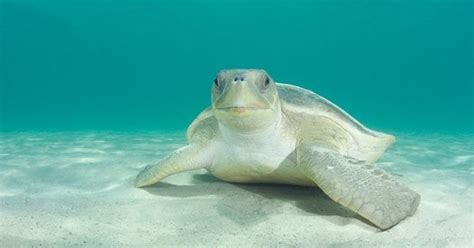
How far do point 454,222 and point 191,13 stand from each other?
278 feet

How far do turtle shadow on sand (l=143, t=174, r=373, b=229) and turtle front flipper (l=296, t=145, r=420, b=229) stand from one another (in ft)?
0.51

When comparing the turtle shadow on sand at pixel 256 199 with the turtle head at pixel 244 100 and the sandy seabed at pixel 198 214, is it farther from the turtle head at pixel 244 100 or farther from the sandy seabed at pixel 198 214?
the turtle head at pixel 244 100

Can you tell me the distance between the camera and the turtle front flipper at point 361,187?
238 cm

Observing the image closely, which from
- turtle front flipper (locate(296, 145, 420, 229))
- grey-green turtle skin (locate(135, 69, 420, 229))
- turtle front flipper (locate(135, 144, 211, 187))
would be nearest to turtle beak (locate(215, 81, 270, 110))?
grey-green turtle skin (locate(135, 69, 420, 229))

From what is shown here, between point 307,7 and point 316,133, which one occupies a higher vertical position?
point 307,7

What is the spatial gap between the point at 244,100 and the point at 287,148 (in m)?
0.85

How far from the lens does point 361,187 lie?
253 centimetres

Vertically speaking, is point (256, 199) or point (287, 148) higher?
point (287, 148)

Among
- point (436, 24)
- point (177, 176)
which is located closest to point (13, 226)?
point (177, 176)

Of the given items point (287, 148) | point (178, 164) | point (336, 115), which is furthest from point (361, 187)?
point (178, 164)

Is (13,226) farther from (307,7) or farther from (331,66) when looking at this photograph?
(331,66)

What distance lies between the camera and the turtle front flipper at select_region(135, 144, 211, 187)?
345 cm

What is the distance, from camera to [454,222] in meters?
2.54

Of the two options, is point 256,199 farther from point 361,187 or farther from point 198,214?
point 361,187
